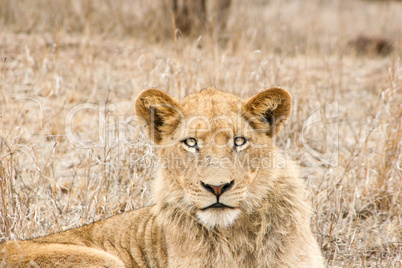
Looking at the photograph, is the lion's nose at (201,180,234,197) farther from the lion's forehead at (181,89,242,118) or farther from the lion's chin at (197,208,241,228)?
the lion's forehead at (181,89,242,118)

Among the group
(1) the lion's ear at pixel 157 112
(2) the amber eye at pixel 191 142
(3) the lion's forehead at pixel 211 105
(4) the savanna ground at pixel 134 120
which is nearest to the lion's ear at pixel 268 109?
(3) the lion's forehead at pixel 211 105

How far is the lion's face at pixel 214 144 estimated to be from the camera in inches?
128

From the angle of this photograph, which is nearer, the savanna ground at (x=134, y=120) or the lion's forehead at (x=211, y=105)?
the lion's forehead at (x=211, y=105)

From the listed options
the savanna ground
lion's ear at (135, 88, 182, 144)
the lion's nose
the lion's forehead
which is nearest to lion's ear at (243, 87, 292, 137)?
the lion's forehead

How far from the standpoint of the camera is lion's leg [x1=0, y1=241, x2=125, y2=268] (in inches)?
125

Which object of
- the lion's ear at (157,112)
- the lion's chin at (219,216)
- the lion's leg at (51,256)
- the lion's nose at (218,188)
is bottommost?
the lion's leg at (51,256)

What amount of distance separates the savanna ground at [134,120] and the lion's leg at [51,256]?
1.26ft

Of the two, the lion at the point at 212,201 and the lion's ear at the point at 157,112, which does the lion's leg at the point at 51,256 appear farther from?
the lion's ear at the point at 157,112

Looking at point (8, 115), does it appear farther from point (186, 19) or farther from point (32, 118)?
point (186, 19)

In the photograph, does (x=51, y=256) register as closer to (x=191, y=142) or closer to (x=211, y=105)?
(x=191, y=142)

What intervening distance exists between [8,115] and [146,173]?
95.4 inches

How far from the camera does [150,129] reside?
3803 millimetres

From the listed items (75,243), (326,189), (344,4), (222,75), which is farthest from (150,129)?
(344,4)

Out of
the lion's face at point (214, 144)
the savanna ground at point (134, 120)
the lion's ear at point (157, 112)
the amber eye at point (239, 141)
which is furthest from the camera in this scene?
the savanna ground at point (134, 120)
